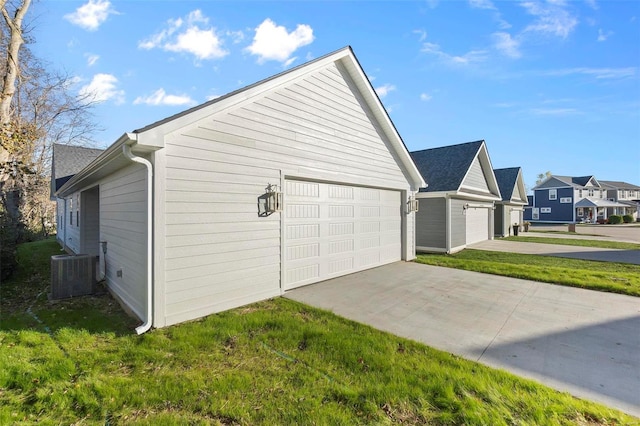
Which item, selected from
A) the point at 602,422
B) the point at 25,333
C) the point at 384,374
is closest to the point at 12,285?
the point at 25,333

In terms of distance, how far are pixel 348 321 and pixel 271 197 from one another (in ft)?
8.92

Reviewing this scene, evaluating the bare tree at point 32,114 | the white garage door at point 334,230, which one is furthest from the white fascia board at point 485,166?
the bare tree at point 32,114

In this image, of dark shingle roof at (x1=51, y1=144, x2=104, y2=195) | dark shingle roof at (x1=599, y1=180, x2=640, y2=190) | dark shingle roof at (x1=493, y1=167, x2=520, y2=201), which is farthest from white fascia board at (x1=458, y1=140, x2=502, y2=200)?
dark shingle roof at (x1=599, y1=180, x2=640, y2=190)

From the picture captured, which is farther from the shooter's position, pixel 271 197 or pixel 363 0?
pixel 363 0

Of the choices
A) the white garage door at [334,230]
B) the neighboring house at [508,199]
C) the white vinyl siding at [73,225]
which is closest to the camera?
the white garage door at [334,230]

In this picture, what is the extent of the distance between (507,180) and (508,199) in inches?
79.3

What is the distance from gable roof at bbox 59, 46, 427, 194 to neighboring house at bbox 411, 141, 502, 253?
9.32 ft

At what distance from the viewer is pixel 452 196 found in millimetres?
12969

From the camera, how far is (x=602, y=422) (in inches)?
95.9

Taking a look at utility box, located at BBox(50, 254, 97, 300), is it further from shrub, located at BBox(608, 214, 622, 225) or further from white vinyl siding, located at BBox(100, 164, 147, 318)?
shrub, located at BBox(608, 214, 622, 225)

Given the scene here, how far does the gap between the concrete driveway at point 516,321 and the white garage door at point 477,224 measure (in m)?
8.33

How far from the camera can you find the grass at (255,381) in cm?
248

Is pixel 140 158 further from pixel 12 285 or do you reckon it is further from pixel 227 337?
pixel 12 285

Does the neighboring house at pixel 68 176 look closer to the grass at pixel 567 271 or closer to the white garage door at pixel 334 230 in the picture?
the white garage door at pixel 334 230
